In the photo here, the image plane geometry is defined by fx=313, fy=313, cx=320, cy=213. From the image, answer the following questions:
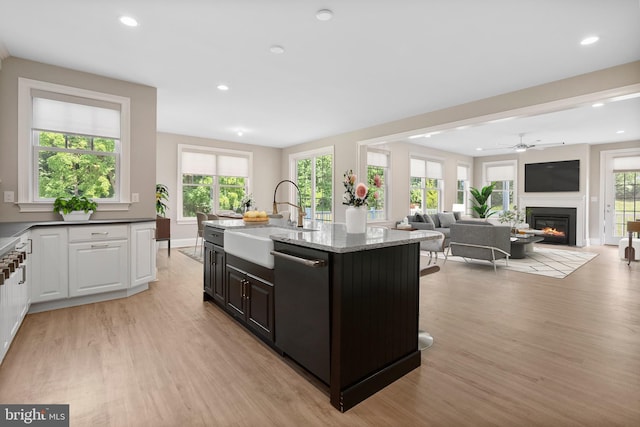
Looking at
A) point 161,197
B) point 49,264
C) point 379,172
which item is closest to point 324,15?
point 49,264

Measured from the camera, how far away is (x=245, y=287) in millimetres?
2561

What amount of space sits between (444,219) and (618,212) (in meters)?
4.47

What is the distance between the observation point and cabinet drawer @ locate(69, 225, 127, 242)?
3247mm

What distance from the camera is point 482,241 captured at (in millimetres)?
5160

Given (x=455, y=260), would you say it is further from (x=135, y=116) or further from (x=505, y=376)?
(x=135, y=116)

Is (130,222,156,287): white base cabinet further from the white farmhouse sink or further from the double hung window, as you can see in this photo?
the double hung window

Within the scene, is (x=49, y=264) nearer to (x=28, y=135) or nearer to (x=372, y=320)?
(x=28, y=135)

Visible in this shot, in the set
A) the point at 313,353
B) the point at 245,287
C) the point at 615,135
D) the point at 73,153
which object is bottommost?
the point at 313,353

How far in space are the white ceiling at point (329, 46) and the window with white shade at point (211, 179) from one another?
2.43 m

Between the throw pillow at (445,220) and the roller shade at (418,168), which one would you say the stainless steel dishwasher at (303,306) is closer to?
the throw pillow at (445,220)

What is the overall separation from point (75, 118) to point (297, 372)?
3.85m

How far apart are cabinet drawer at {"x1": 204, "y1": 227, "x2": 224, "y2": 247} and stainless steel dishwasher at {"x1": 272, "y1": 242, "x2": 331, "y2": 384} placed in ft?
3.75

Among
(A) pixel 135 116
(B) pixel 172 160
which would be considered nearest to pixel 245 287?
(A) pixel 135 116

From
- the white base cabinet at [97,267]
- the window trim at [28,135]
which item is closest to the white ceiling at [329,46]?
the window trim at [28,135]
